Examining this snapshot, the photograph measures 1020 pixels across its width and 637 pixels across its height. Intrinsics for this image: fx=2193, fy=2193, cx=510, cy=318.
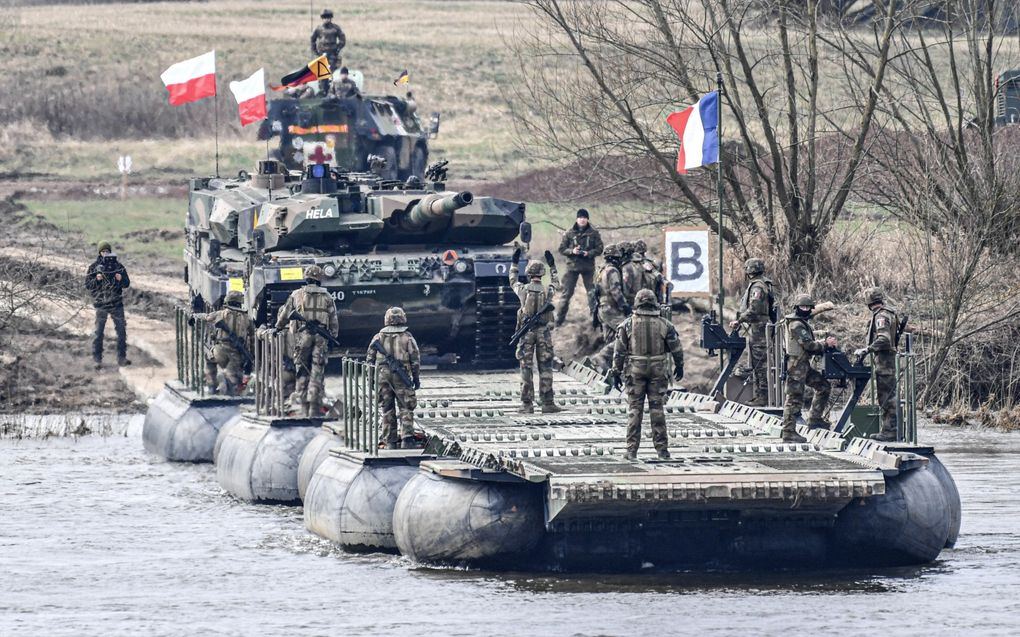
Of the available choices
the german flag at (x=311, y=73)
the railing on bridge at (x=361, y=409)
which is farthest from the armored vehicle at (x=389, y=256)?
the railing on bridge at (x=361, y=409)

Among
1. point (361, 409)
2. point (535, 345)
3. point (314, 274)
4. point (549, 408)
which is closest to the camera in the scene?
point (361, 409)

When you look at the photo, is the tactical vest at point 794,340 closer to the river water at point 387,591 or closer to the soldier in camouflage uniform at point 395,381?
the river water at point 387,591

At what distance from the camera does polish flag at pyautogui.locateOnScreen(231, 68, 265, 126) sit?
36688 mm

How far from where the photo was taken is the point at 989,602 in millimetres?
18547

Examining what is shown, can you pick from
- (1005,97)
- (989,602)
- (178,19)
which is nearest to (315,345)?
(989,602)

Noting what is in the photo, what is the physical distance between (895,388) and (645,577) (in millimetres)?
3854

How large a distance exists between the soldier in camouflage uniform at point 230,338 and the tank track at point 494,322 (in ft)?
10.5

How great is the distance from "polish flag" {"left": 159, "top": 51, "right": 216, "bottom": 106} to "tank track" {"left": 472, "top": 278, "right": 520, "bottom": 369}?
8.15 meters

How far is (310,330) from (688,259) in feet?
18.2

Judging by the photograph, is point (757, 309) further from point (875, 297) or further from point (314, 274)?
point (314, 274)

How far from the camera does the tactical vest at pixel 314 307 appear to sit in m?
25.7

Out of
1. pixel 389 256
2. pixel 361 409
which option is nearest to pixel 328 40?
pixel 389 256

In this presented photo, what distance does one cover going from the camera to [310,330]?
84.2 feet

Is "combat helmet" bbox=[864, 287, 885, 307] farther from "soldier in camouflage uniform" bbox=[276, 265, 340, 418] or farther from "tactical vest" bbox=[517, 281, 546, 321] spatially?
"soldier in camouflage uniform" bbox=[276, 265, 340, 418]
